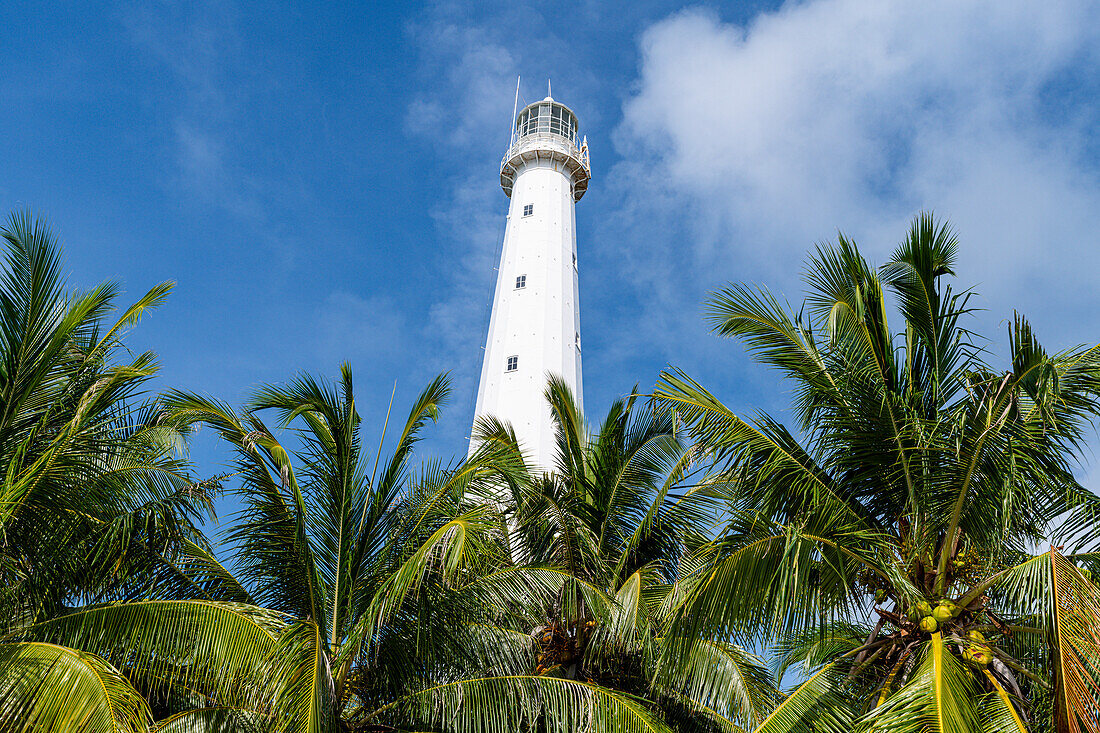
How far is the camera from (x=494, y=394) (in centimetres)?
2817

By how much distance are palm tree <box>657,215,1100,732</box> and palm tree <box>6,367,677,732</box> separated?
84.6 inches

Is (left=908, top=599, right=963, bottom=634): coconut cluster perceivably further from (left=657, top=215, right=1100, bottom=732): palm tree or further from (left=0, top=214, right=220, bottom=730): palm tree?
(left=0, top=214, right=220, bottom=730): palm tree

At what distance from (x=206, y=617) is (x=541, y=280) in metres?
20.8

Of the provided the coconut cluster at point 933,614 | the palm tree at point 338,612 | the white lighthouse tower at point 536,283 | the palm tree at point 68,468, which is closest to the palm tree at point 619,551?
the palm tree at point 338,612

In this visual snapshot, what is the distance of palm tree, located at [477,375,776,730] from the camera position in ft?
40.5

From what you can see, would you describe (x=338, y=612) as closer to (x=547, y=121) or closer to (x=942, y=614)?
(x=942, y=614)

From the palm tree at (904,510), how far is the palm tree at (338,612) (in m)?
2.15

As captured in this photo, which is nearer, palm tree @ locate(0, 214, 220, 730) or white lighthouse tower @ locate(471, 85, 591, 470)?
palm tree @ locate(0, 214, 220, 730)

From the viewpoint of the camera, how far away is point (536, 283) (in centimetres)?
3030

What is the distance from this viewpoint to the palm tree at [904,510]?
948 cm

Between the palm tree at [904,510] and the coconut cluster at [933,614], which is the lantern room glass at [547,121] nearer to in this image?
the palm tree at [904,510]

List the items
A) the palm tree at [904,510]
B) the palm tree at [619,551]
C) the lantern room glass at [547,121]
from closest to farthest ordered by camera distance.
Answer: the palm tree at [904,510] < the palm tree at [619,551] < the lantern room glass at [547,121]

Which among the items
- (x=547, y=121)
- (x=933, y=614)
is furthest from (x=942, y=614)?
(x=547, y=121)

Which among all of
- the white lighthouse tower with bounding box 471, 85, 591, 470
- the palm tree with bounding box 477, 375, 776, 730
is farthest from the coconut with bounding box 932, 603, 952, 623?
the white lighthouse tower with bounding box 471, 85, 591, 470
